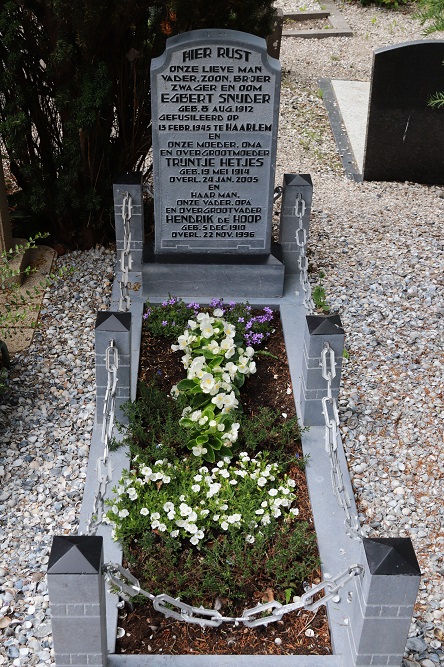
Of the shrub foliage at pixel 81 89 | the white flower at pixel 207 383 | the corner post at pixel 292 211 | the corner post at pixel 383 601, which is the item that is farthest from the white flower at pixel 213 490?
the shrub foliage at pixel 81 89

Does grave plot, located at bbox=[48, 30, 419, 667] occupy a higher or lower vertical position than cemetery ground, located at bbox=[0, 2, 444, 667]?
higher

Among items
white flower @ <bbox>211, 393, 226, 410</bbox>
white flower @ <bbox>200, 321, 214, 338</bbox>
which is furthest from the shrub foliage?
white flower @ <bbox>211, 393, 226, 410</bbox>

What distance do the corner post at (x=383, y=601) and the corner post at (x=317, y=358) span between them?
4.85 ft

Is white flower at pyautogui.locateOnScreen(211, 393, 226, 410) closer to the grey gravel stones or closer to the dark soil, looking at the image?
the grey gravel stones

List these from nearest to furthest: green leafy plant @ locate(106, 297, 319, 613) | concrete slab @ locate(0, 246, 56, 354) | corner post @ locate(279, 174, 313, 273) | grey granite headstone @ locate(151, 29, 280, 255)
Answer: green leafy plant @ locate(106, 297, 319, 613) < grey granite headstone @ locate(151, 29, 280, 255) < concrete slab @ locate(0, 246, 56, 354) < corner post @ locate(279, 174, 313, 273)

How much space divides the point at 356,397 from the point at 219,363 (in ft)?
2.94

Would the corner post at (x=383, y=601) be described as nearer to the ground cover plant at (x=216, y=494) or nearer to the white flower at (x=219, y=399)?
the ground cover plant at (x=216, y=494)

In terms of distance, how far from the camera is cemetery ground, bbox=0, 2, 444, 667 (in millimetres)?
4016

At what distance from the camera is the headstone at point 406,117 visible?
7.70m

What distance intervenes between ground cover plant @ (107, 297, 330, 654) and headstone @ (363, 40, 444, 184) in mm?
3405

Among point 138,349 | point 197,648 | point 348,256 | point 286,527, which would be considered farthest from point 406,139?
point 197,648

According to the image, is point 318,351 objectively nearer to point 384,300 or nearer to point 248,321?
point 248,321

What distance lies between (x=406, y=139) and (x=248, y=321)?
3398mm

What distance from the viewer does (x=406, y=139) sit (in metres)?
8.16
